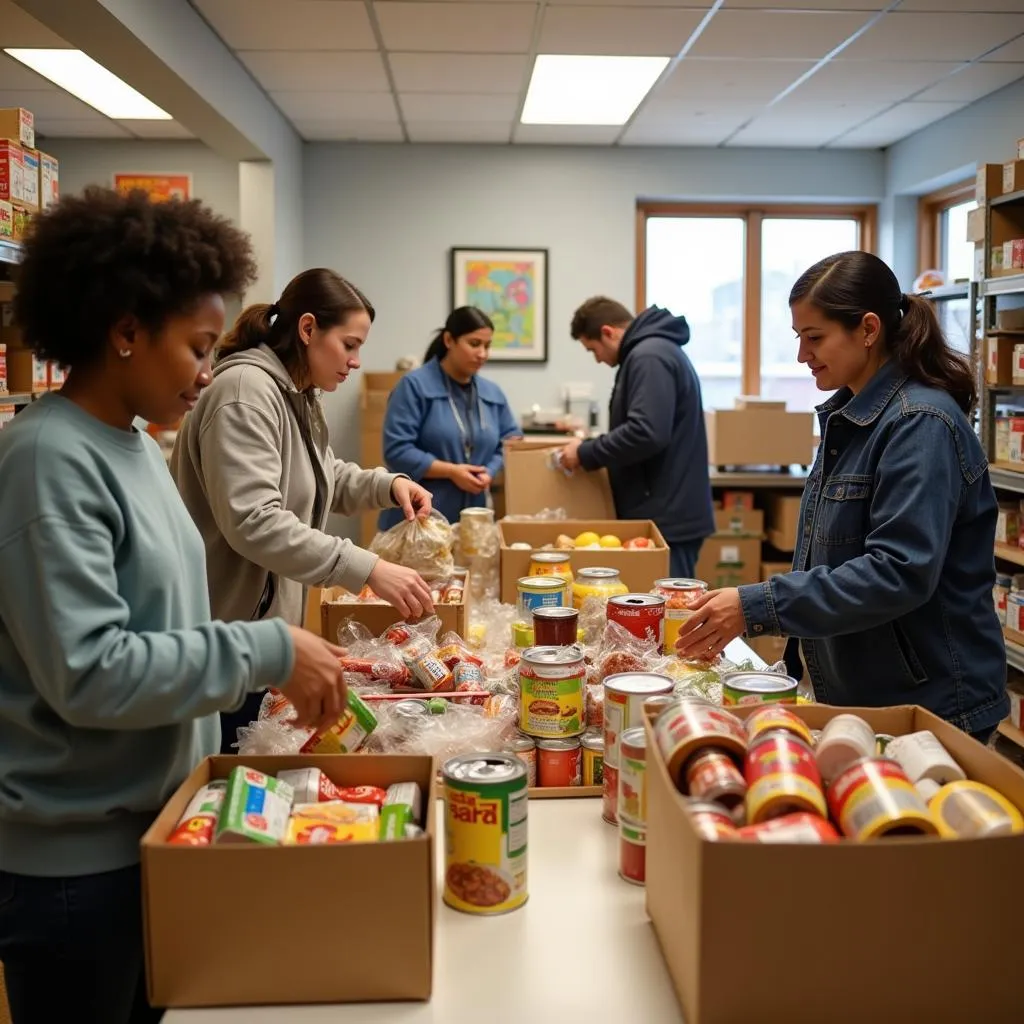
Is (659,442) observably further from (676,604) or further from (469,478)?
(676,604)

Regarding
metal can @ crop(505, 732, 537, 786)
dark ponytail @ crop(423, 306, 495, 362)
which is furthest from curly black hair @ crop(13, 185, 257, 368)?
dark ponytail @ crop(423, 306, 495, 362)

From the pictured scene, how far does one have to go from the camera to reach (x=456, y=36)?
4.36 meters

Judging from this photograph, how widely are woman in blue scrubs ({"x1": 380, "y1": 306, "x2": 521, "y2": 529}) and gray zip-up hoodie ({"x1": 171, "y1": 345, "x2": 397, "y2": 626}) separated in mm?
1553

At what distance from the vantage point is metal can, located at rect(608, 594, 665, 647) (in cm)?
195

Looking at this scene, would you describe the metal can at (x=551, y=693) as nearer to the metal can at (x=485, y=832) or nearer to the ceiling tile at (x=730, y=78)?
the metal can at (x=485, y=832)

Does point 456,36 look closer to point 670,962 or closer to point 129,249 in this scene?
point 129,249

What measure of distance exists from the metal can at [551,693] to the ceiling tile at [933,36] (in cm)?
372

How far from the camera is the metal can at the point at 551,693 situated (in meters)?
1.51

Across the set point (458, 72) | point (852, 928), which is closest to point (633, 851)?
point (852, 928)

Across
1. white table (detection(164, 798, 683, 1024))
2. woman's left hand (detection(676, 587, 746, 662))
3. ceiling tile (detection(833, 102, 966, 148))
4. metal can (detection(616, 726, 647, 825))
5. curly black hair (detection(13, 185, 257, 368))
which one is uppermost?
ceiling tile (detection(833, 102, 966, 148))

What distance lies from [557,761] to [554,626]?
359mm

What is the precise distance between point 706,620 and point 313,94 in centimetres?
448

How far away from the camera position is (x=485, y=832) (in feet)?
3.81

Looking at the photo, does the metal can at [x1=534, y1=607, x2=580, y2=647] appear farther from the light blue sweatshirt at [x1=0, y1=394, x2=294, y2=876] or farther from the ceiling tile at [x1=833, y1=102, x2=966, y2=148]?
the ceiling tile at [x1=833, y1=102, x2=966, y2=148]
